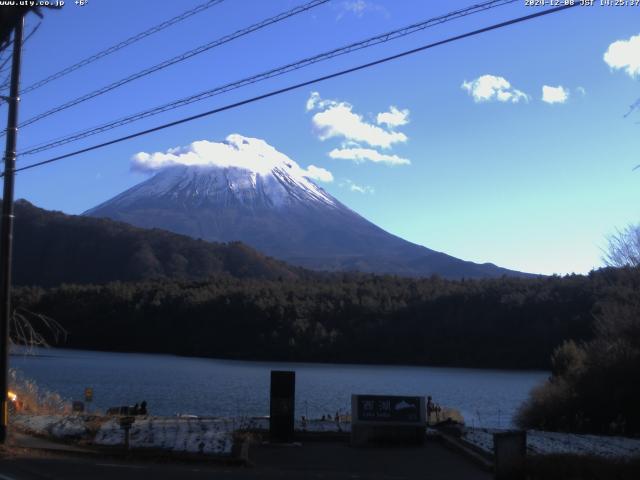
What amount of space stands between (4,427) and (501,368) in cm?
7596

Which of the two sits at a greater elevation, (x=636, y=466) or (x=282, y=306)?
(x=282, y=306)

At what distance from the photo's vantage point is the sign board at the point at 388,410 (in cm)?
1809

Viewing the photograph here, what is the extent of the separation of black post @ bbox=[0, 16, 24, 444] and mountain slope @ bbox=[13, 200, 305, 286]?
13655 centimetres

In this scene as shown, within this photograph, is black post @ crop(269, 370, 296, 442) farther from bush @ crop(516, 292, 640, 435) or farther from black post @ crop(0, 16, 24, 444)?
bush @ crop(516, 292, 640, 435)

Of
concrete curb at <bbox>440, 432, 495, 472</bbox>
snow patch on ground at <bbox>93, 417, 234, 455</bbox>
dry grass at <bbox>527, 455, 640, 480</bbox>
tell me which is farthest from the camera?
snow patch on ground at <bbox>93, 417, 234, 455</bbox>

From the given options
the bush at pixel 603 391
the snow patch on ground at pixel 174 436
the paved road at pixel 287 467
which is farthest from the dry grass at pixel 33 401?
the bush at pixel 603 391

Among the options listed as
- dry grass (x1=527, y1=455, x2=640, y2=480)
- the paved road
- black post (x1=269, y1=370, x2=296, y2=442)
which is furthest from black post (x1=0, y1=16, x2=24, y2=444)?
dry grass (x1=527, y1=455, x2=640, y2=480)

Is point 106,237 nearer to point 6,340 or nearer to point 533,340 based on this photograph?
point 533,340

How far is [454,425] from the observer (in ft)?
69.5

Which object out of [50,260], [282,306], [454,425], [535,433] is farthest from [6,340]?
[50,260]

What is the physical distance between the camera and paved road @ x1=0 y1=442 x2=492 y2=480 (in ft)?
45.0

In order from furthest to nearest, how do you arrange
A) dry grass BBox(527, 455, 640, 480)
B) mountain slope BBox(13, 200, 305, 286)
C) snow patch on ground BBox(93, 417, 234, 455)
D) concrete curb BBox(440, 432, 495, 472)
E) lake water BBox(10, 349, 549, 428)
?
mountain slope BBox(13, 200, 305, 286) → lake water BBox(10, 349, 549, 428) → snow patch on ground BBox(93, 417, 234, 455) → concrete curb BBox(440, 432, 495, 472) → dry grass BBox(527, 455, 640, 480)

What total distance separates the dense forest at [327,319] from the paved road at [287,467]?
72.0 meters

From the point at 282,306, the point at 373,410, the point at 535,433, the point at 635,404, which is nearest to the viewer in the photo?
the point at 373,410
